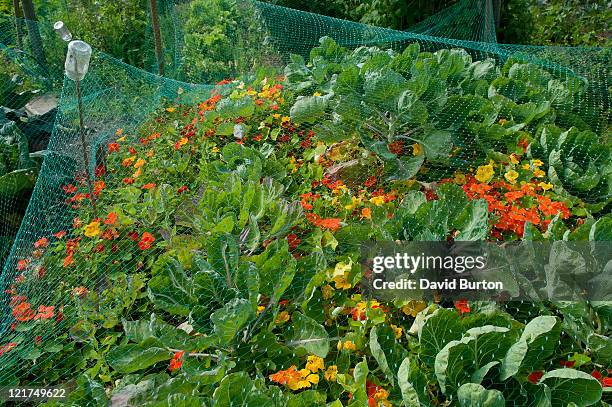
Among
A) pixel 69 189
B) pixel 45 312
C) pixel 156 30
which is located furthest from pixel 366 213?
pixel 156 30

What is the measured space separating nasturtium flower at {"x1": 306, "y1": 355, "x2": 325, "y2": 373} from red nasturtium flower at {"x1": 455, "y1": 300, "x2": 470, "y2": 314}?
0.46 meters

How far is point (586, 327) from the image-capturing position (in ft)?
5.81

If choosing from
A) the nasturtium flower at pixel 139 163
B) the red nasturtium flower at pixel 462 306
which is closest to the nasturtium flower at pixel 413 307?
the red nasturtium flower at pixel 462 306

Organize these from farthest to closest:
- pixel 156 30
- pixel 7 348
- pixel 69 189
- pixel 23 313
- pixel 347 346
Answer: pixel 156 30 → pixel 69 189 → pixel 23 313 → pixel 7 348 → pixel 347 346

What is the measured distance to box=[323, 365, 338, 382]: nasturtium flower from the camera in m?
→ 1.78

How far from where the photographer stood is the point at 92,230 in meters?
2.51

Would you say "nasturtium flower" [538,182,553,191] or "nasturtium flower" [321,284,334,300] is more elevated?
"nasturtium flower" [538,182,553,191]

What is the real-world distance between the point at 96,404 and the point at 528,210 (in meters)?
1.70

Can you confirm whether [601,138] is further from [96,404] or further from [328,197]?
[96,404]

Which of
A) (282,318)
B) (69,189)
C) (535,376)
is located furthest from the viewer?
(69,189)

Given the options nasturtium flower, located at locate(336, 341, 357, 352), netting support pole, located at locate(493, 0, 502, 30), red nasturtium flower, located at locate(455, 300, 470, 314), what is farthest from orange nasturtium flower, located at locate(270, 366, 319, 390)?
netting support pole, located at locate(493, 0, 502, 30)

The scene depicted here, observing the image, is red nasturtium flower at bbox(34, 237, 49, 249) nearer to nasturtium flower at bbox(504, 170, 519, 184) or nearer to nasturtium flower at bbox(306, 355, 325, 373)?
nasturtium flower at bbox(306, 355, 325, 373)

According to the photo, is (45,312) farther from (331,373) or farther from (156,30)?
(156,30)
